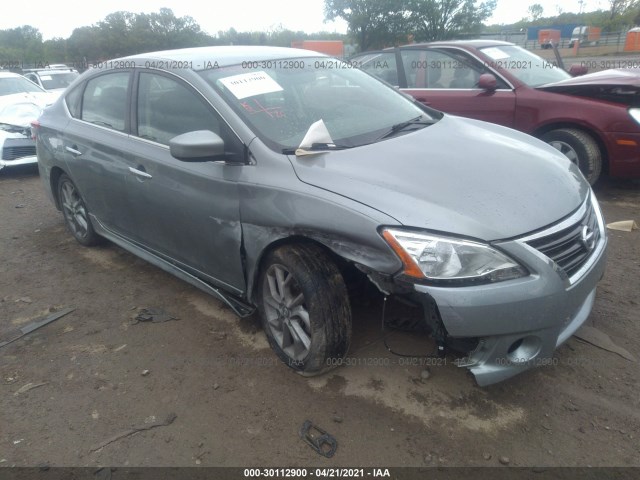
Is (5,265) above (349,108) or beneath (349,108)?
beneath

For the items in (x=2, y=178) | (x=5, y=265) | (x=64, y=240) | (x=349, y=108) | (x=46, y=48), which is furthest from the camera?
(x=46, y=48)

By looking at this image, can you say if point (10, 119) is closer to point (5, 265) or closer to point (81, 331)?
point (5, 265)

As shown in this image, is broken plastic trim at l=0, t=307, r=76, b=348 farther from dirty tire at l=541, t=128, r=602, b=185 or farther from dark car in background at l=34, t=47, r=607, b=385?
dirty tire at l=541, t=128, r=602, b=185

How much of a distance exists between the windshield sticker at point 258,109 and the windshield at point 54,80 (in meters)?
11.1

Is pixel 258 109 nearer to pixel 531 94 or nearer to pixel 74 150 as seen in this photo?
pixel 74 150

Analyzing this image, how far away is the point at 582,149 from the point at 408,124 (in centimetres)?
278

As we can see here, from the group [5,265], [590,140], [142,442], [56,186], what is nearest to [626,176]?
[590,140]

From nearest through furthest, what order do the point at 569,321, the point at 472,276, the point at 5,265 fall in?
1. the point at 472,276
2. the point at 569,321
3. the point at 5,265

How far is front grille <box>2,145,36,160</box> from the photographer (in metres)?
7.36

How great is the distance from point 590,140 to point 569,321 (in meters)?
3.35

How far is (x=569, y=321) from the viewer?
7.69 ft

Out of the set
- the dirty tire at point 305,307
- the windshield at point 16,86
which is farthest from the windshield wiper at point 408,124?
the windshield at point 16,86

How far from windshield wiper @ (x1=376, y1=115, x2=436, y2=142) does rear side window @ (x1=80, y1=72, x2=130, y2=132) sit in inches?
73.5

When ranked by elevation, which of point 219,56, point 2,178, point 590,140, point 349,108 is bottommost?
point 2,178
